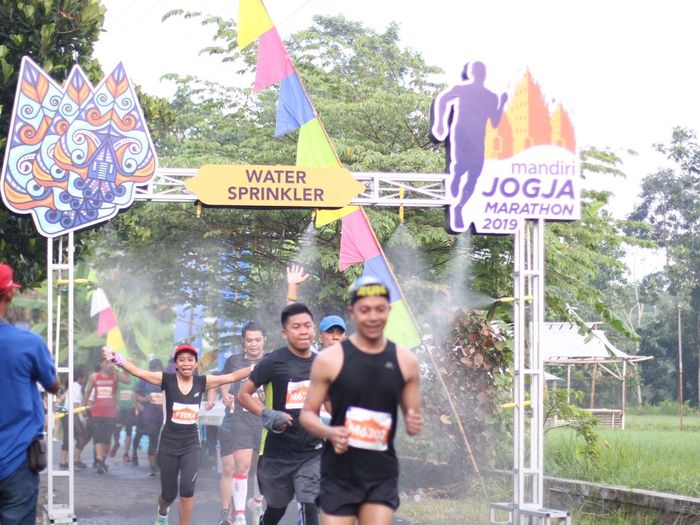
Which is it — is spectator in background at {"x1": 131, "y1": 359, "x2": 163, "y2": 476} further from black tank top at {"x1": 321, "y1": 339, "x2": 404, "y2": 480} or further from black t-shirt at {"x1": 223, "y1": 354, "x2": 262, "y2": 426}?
black tank top at {"x1": 321, "y1": 339, "x2": 404, "y2": 480}

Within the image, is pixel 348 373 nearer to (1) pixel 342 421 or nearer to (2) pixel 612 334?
(1) pixel 342 421

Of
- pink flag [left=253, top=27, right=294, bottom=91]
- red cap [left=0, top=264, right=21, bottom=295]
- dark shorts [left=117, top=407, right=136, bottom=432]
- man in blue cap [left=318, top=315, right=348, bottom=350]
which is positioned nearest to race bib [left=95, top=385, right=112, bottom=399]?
dark shorts [left=117, top=407, right=136, bottom=432]

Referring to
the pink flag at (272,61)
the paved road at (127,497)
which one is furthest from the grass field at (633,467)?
the pink flag at (272,61)

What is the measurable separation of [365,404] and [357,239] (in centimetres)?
676

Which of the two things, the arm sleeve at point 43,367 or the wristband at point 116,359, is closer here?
the arm sleeve at point 43,367

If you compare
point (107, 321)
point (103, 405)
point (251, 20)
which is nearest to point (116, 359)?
point (251, 20)

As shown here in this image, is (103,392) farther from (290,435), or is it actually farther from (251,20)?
(290,435)

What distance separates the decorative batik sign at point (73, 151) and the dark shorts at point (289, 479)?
336cm

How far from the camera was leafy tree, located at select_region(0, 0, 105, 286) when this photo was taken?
39.0 ft

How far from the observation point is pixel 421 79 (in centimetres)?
1988

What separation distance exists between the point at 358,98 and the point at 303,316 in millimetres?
11114

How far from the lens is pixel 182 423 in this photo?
10000 millimetres

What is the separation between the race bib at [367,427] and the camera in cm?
579

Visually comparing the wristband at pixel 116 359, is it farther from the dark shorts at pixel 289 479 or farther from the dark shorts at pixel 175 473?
the dark shorts at pixel 289 479
